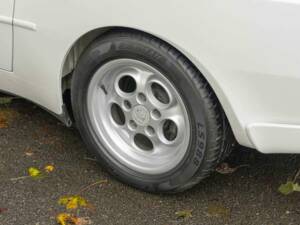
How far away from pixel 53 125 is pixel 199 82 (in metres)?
1.43

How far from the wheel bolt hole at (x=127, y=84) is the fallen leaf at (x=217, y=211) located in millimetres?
721

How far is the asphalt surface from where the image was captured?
296cm

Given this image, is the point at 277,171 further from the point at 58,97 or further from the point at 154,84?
the point at 58,97

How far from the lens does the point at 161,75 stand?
9.18 ft

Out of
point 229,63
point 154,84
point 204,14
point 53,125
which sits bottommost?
point 53,125

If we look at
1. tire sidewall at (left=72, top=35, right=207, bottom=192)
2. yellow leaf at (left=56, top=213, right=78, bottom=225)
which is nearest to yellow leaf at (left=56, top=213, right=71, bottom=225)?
yellow leaf at (left=56, top=213, right=78, bottom=225)

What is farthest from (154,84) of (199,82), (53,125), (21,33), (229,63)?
(53,125)

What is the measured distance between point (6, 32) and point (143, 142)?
0.92m

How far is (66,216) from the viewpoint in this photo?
2.95m

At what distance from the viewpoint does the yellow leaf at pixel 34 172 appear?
10.8 feet

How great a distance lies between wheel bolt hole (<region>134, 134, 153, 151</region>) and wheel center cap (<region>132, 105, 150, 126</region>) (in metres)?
0.12

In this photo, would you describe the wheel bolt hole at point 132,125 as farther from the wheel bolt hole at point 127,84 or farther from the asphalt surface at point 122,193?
the asphalt surface at point 122,193

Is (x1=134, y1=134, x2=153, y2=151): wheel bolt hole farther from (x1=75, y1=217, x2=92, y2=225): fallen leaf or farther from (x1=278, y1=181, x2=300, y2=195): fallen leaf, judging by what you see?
(x1=278, y1=181, x2=300, y2=195): fallen leaf

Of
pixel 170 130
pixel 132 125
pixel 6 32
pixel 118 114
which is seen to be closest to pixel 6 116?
pixel 6 32
